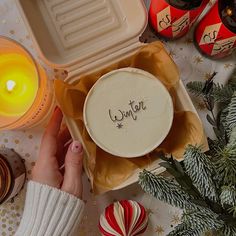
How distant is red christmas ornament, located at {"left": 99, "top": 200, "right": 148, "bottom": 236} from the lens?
58 cm

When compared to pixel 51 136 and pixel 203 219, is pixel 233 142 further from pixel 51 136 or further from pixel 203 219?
pixel 51 136

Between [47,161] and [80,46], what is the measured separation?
0.18m

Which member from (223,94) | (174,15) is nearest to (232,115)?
(223,94)

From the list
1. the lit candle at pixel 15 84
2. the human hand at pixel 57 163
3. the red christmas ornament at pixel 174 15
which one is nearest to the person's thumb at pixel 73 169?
the human hand at pixel 57 163

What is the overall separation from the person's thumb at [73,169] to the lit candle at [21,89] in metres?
0.08

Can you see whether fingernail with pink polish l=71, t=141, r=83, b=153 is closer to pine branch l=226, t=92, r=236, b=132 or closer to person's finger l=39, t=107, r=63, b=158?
person's finger l=39, t=107, r=63, b=158

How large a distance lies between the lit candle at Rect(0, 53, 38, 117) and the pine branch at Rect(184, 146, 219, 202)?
0.27 metres

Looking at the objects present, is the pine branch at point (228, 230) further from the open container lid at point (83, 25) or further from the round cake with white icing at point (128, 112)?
the open container lid at point (83, 25)

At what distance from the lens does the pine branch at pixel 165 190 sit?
490 millimetres

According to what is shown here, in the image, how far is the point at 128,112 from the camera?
1.96ft

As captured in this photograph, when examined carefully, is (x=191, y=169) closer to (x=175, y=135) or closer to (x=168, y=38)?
(x=175, y=135)

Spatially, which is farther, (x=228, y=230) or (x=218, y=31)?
(x=218, y=31)

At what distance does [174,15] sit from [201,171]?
234 millimetres

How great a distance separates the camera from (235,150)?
44 cm
